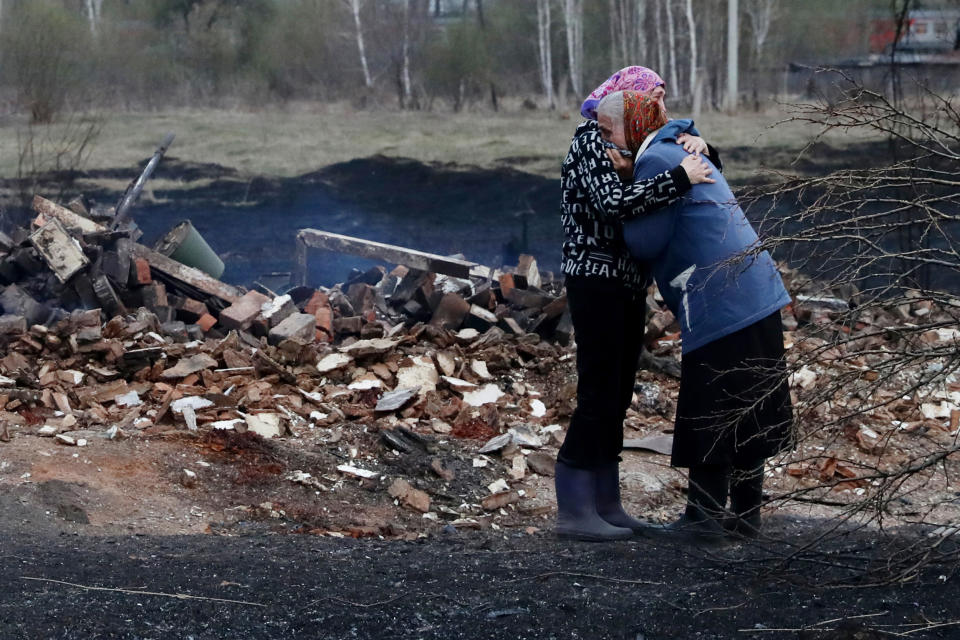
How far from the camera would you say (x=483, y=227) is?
17.9m

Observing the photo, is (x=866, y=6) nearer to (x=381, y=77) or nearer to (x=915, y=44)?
(x=915, y=44)

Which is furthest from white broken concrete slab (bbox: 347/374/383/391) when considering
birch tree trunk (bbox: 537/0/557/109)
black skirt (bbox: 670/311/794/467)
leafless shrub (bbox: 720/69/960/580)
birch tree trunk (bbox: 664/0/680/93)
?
birch tree trunk (bbox: 664/0/680/93)

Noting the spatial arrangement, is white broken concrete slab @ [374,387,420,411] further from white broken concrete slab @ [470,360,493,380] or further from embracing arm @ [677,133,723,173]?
embracing arm @ [677,133,723,173]

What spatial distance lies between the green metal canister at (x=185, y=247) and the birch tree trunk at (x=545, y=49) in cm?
1750

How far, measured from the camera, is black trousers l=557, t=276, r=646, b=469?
3.79m

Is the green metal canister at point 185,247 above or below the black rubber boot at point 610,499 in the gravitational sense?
above

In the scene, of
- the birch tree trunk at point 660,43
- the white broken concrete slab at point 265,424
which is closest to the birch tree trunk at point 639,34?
the birch tree trunk at point 660,43

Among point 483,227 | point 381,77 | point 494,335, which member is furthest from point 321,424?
point 381,77

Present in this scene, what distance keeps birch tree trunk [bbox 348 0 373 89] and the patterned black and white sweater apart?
2252cm

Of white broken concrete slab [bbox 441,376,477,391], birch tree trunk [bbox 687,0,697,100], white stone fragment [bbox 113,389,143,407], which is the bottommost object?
white broken concrete slab [bbox 441,376,477,391]

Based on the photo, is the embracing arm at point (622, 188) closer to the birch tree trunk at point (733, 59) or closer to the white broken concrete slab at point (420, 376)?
the white broken concrete slab at point (420, 376)

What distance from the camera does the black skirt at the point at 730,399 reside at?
3637 mm

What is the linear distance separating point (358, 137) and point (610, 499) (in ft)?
61.8

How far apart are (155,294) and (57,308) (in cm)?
79
